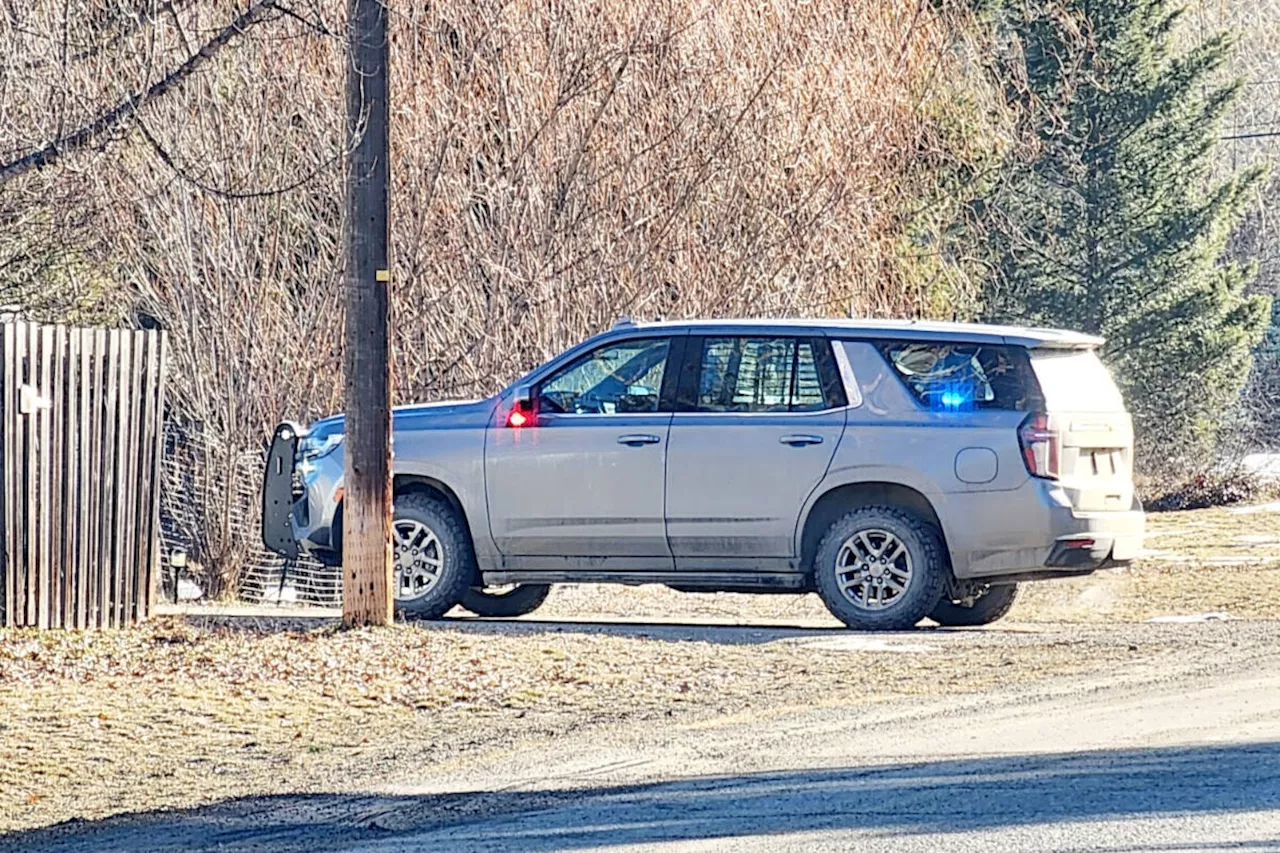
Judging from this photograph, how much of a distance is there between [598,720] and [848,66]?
1186 centimetres

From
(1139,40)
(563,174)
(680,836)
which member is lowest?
(680,836)

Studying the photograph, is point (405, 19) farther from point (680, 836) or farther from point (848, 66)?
point (680, 836)

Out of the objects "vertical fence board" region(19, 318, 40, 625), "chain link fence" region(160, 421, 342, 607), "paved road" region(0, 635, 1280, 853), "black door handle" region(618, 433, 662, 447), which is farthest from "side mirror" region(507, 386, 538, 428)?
"chain link fence" region(160, 421, 342, 607)

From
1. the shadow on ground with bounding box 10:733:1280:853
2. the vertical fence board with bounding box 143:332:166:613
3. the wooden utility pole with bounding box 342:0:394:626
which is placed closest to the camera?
the shadow on ground with bounding box 10:733:1280:853

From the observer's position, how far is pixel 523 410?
13594 millimetres

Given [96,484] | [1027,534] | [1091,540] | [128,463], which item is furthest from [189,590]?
[1091,540]

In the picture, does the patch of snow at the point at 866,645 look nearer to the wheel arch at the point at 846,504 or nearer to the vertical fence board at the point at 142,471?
the wheel arch at the point at 846,504

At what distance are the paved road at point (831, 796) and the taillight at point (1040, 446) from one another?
3.15 meters

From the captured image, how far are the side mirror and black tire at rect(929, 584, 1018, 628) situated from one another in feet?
9.42

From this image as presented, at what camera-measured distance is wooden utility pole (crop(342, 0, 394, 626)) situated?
12484 mm

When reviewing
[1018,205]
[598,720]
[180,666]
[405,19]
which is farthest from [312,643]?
[1018,205]

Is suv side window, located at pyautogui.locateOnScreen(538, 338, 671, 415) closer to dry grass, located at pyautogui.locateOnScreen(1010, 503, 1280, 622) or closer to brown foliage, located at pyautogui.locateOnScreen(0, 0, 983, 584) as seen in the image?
dry grass, located at pyautogui.locateOnScreen(1010, 503, 1280, 622)

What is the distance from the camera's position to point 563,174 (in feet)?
63.8

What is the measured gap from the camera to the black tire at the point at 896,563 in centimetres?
1288
